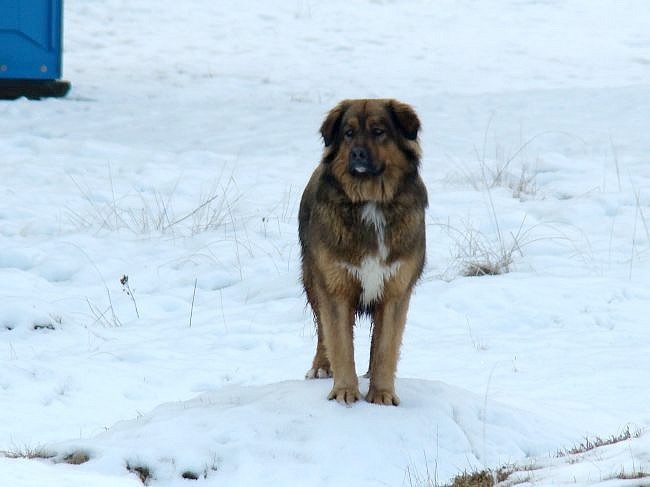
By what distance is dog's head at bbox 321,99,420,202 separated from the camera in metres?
5.26

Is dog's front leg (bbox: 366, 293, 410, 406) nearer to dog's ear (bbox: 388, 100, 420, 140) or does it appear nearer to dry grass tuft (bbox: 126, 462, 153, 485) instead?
dog's ear (bbox: 388, 100, 420, 140)

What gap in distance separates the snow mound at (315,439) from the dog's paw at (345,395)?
42 mm

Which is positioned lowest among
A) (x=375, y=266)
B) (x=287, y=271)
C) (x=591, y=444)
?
(x=287, y=271)

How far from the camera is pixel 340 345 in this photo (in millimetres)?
5391

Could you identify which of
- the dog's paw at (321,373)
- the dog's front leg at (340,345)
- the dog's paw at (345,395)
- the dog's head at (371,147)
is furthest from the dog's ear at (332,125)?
the dog's paw at (321,373)

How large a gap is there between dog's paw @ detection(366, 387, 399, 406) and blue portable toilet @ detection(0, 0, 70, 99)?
1016 centimetres

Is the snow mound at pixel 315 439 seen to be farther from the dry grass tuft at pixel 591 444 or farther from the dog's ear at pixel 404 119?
the dog's ear at pixel 404 119

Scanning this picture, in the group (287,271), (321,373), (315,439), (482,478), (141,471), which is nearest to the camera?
(482,478)

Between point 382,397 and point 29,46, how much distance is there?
10.4 meters

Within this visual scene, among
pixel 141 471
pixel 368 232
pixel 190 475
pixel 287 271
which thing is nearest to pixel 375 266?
pixel 368 232

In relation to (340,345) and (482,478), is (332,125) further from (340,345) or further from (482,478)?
(482,478)

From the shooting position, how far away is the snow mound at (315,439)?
4.86 metres

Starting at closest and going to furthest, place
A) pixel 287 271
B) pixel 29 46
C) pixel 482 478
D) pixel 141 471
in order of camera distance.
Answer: pixel 482 478
pixel 141 471
pixel 287 271
pixel 29 46

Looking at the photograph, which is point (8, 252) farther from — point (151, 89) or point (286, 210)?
point (151, 89)
